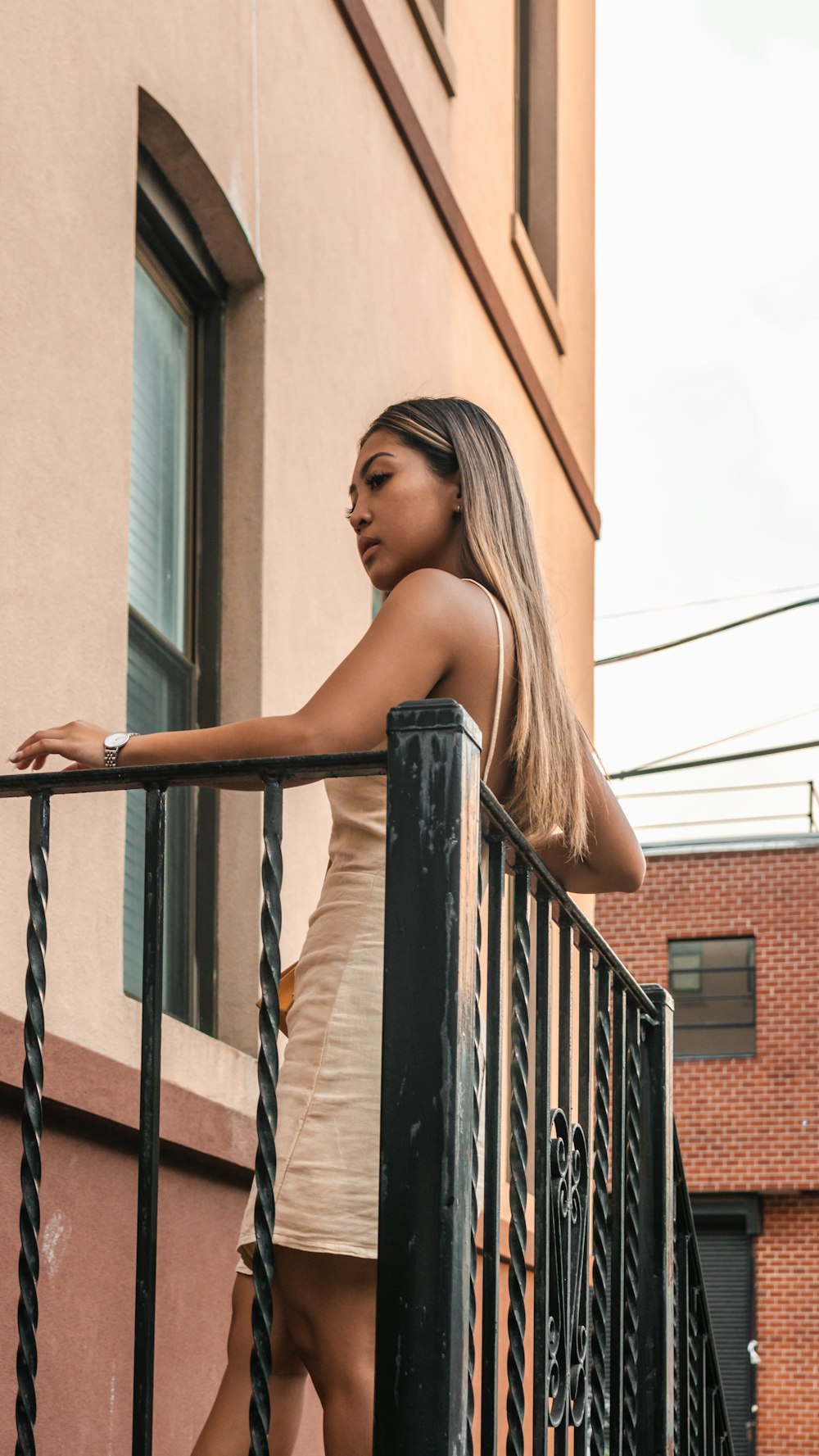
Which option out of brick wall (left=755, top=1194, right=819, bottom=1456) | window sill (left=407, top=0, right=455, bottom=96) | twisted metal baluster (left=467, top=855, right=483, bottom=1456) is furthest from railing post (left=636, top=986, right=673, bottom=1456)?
brick wall (left=755, top=1194, right=819, bottom=1456)

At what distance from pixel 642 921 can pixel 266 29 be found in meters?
23.2

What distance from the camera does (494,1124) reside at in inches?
98.9

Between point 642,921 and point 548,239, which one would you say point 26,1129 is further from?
point 642,921

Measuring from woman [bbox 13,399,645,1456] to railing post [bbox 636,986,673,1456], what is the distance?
3.62 feet

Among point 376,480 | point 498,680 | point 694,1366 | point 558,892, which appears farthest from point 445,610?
point 694,1366

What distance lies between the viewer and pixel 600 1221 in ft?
11.0

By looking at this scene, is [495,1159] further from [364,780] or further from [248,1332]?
[364,780]

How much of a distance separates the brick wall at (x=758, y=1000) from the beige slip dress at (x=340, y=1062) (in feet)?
75.9

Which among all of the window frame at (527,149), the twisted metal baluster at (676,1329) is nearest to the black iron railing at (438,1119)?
the twisted metal baluster at (676,1329)

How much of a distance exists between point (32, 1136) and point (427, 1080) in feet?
1.91

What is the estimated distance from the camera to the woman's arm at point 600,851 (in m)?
3.14

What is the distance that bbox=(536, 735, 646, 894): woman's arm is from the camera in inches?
124

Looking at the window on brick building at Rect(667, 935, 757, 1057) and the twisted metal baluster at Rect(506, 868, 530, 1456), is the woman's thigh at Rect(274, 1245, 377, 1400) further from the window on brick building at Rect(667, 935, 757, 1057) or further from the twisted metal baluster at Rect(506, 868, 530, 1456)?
the window on brick building at Rect(667, 935, 757, 1057)

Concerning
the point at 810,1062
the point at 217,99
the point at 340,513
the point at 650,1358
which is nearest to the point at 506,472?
the point at 650,1358
